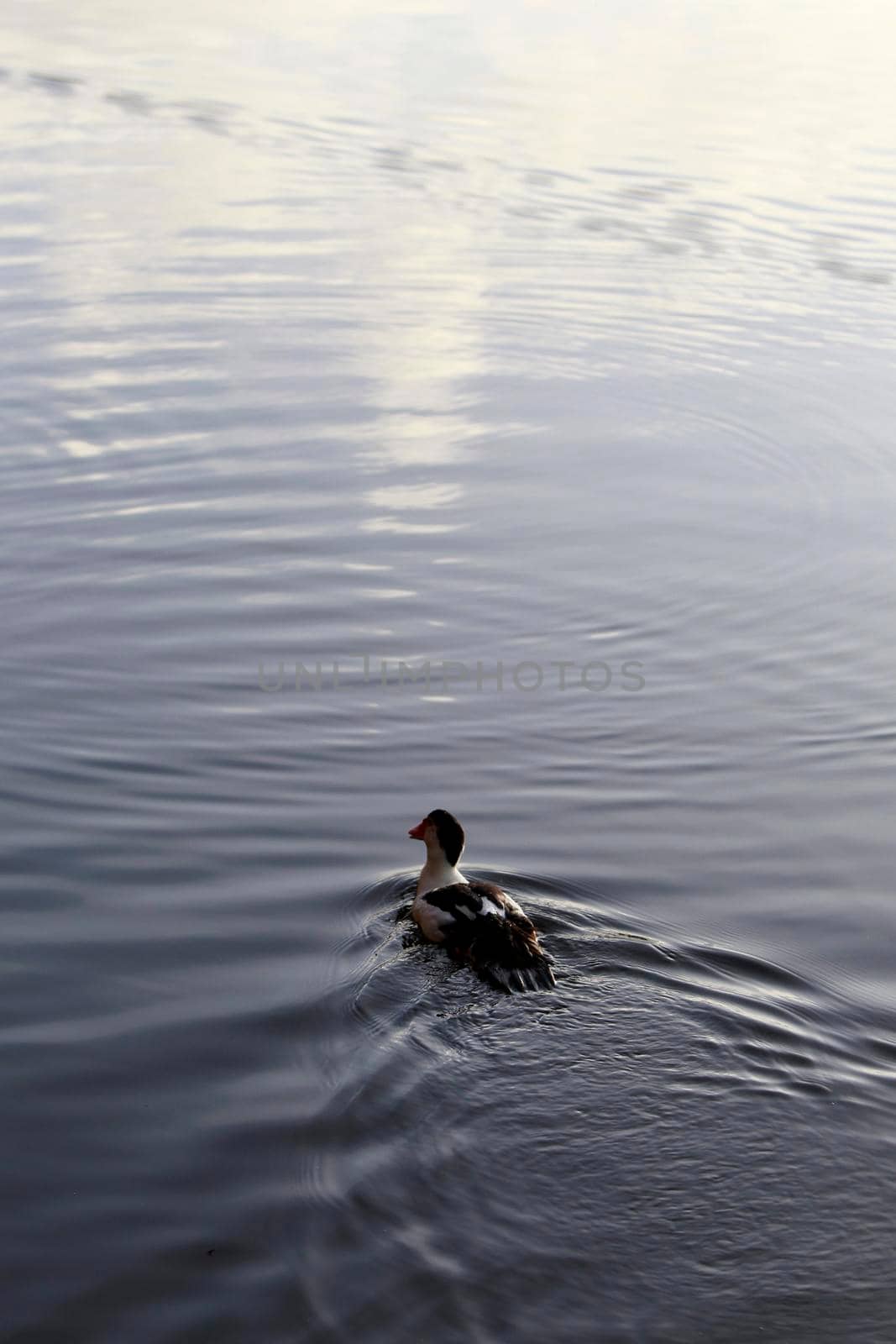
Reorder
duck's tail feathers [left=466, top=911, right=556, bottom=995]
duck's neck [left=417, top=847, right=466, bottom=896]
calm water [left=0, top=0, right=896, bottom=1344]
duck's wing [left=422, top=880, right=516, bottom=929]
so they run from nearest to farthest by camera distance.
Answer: calm water [left=0, top=0, right=896, bottom=1344] → duck's tail feathers [left=466, top=911, right=556, bottom=995] → duck's wing [left=422, top=880, right=516, bottom=929] → duck's neck [left=417, top=847, right=466, bottom=896]

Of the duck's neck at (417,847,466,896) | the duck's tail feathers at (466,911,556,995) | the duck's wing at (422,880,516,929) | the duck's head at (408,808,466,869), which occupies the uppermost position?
the duck's head at (408,808,466,869)

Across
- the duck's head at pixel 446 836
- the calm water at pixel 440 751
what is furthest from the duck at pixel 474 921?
the calm water at pixel 440 751

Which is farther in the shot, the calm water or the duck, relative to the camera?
the duck

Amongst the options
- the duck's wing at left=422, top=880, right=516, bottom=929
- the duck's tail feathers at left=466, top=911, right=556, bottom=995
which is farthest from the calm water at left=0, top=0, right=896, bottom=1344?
the duck's wing at left=422, top=880, right=516, bottom=929

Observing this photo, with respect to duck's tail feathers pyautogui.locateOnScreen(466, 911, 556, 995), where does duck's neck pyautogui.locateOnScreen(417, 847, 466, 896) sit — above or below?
above

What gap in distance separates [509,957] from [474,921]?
0.75ft

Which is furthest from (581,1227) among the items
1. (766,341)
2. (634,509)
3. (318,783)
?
(766,341)

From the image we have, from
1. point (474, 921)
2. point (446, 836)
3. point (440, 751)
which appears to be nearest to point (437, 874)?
point (446, 836)

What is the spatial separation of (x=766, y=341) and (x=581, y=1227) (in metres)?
13.8

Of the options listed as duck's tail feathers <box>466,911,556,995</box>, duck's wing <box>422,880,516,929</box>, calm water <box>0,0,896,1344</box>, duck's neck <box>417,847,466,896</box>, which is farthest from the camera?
duck's neck <box>417,847,466,896</box>

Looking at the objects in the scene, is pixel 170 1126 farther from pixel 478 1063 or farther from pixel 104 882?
pixel 104 882

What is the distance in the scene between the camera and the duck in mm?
7160

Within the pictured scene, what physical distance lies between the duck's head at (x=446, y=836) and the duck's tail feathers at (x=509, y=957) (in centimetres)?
58

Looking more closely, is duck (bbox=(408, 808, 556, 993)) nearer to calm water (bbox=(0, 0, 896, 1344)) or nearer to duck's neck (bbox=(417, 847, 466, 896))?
duck's neck (bbox=(417, 847, 466, 896))
